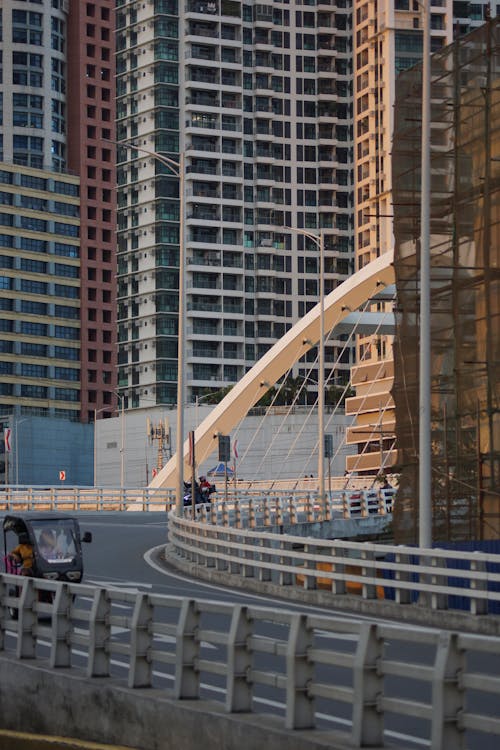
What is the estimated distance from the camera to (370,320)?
73.9 metres

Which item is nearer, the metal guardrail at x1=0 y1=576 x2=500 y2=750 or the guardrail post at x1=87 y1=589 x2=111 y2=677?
the metal guardrail at x1=0 y1=576 x2=500 y2=750

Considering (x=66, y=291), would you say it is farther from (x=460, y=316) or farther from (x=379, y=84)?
(x=460, y=316)

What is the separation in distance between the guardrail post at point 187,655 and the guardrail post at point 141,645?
77 cm

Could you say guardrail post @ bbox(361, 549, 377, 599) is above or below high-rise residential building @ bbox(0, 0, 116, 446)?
below

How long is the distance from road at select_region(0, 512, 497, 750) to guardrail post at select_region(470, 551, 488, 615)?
1926 millimetres

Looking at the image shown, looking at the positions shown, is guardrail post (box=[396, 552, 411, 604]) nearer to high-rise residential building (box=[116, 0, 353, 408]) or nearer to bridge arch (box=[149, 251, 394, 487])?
bridge arch (box=[149, 251, 394, 487])

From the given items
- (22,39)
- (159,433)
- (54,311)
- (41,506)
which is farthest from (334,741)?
(22,39)

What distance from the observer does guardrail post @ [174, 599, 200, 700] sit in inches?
500

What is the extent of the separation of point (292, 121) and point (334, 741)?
177359 mm

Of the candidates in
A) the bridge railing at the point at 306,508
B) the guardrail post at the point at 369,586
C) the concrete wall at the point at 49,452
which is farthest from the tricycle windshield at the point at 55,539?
the concrete wall at the point at 49,452

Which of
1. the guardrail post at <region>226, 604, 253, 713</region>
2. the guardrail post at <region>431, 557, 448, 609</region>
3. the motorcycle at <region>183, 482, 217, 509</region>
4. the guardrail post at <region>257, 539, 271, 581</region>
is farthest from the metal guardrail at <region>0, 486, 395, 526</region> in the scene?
the guardrail post at <region>226, 604, 253, 713</region>

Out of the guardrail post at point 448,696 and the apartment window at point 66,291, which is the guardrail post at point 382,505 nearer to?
the guardrail post at point 448,696

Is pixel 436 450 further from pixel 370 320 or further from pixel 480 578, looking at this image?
pixel 370 320

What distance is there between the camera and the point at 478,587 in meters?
24.3
